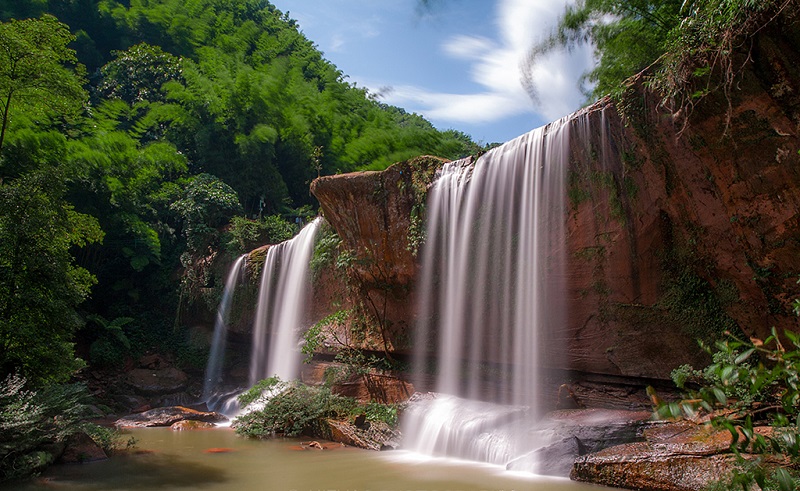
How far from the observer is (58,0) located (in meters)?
29.7

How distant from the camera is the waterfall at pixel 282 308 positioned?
1627cm

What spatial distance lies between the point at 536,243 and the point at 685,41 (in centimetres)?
414

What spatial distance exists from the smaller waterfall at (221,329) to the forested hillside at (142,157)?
57cm

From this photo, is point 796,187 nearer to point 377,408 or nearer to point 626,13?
point 626,13

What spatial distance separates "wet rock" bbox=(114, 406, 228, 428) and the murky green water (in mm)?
2854

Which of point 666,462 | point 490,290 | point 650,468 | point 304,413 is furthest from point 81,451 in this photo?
point 666,462

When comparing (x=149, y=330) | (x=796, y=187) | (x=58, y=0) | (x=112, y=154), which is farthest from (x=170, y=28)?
(x=796, y=187)

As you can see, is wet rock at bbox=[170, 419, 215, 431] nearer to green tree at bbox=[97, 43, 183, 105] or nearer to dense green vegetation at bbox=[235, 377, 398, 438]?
dense green vegetation at bbox=[235, 377, 398, 438]

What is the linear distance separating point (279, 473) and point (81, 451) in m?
3.28

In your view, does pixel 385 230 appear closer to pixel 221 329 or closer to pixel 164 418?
pixel 164 418

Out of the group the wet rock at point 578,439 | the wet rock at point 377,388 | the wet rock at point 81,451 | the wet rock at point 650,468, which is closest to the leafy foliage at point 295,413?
the wet rock at point 377,388

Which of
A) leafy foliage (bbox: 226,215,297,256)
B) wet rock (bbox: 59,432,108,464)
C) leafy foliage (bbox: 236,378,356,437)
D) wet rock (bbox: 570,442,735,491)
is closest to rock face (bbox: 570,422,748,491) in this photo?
wet rock (bbox: 570,442,735,491)

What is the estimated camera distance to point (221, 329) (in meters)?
19.2

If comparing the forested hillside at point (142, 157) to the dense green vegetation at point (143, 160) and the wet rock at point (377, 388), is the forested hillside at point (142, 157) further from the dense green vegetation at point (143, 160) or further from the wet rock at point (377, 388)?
the wet rock at point (377, 388)
